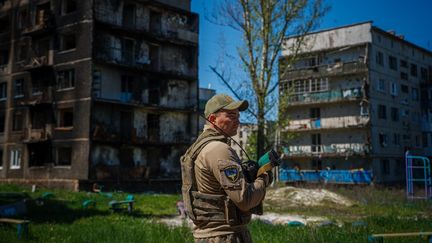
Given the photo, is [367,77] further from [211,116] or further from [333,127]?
[211,116]

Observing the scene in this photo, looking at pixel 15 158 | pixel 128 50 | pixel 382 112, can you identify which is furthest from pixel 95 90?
pixel 382 112

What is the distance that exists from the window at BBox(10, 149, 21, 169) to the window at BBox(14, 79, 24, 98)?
4440mm

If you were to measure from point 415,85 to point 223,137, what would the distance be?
52.2m

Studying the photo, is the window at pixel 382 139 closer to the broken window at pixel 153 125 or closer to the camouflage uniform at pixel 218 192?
the broken window at pixel 153 125

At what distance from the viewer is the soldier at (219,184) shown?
3539mm

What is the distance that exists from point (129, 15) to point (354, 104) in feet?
74.9

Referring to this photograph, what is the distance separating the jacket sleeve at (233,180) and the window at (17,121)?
3598 centimetres

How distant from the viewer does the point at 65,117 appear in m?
33.9

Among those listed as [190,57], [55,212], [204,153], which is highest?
[190,57]

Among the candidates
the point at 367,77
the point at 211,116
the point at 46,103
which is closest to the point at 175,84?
the point at 46,103

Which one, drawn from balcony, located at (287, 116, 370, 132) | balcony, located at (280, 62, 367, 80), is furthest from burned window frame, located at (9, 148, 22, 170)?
balcony, located at (280, 62, 367, 80)

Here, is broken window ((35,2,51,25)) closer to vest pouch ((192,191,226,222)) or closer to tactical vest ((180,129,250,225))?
tactical vest ((180,129,250,225))

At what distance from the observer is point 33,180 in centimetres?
3384

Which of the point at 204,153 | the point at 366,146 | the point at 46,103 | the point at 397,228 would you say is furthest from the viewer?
the point at 366,146
